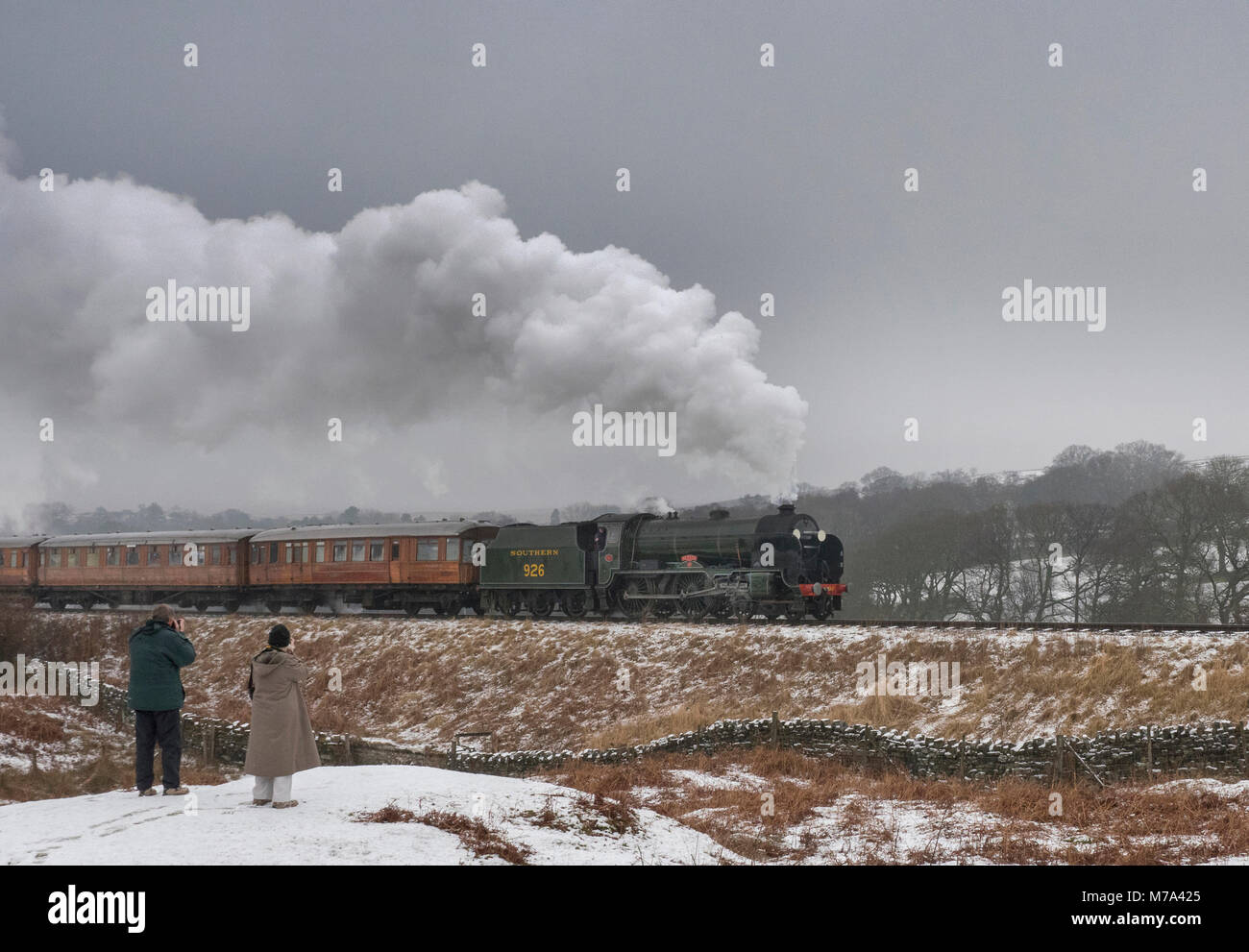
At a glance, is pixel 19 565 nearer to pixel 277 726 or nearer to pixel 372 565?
pixel 372 565

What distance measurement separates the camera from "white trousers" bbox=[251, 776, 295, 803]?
970 cm

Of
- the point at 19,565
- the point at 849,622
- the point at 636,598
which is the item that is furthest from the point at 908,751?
the point at 19,565

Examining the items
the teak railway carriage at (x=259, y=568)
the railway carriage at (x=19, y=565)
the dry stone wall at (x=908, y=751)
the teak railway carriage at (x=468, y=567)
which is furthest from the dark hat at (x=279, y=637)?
the railway carriage at (x=19, y=565)

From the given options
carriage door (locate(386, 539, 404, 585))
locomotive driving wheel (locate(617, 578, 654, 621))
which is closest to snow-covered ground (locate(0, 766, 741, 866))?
locomotive driving wheel (locate(617, 578, 654, 621))

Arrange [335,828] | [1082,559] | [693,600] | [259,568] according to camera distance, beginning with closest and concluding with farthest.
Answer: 1. [335,828]
2. [693,600]
3. [259,568]
4. [1082,559]

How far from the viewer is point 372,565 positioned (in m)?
35.9

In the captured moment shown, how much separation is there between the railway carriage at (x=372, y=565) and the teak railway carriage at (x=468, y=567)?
2.0 inches

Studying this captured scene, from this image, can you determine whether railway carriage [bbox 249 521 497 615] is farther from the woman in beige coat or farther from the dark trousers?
the woman in beige coat

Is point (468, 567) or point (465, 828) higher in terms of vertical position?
point (468, 567)

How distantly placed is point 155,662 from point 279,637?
1946 millimetres

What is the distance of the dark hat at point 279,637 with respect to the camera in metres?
9.63

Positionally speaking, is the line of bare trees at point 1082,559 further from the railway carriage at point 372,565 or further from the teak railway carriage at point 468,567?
the railway carriage at point 372,565
